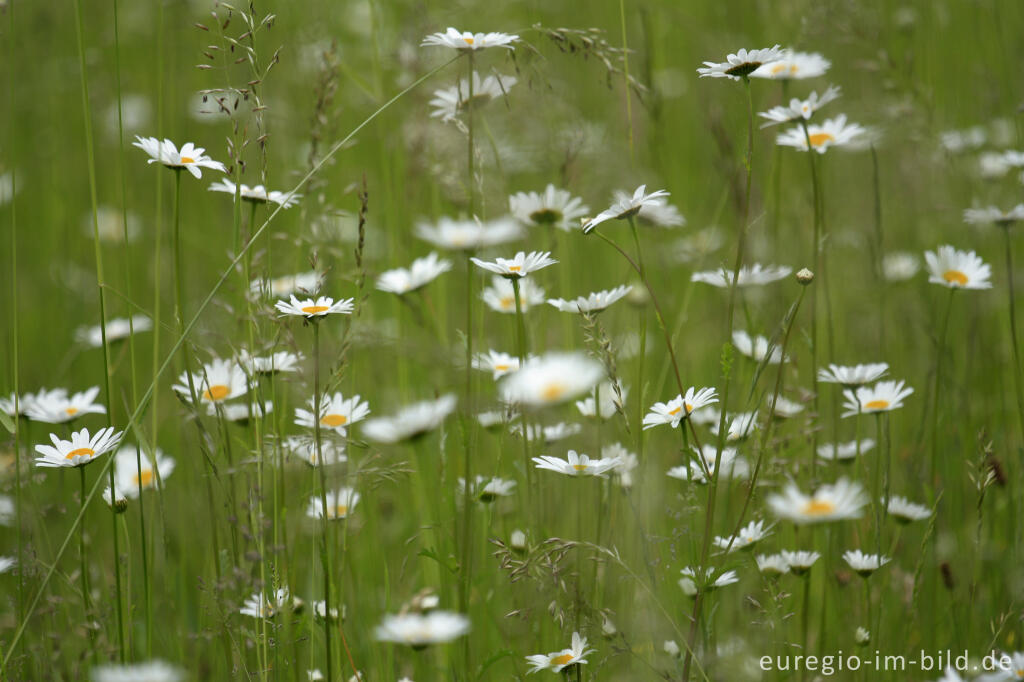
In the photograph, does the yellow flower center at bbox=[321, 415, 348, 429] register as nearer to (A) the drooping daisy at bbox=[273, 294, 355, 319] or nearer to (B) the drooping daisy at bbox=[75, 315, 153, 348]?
(A) the drooping daisy at bbox=[273, 294, 355, 319]

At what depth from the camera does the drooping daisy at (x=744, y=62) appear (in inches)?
51.6

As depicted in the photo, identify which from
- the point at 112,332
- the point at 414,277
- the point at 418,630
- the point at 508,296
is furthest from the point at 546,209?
the point at 112,332

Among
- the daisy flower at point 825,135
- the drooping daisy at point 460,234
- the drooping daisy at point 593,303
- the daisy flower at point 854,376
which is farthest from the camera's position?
the drooping daisy at point 460,234

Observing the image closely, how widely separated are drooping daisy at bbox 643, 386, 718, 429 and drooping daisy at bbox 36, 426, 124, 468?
0.84 meters

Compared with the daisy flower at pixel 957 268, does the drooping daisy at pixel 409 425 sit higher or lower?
lower

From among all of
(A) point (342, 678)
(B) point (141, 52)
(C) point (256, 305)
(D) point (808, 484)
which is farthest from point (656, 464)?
(B) point (141, 52)

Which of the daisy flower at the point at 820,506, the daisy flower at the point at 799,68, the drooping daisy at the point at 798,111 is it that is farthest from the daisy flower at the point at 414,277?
the daisy flower at the point at 820,506

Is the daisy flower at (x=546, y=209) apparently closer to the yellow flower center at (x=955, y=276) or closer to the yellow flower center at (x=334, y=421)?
the yellow flower center at (x=334, y=421)

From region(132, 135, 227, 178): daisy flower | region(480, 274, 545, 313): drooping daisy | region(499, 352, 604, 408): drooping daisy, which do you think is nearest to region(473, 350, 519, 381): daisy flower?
region(480, 274, 545, 313): drooping daisy

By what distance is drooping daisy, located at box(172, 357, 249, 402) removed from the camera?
1.57 metres

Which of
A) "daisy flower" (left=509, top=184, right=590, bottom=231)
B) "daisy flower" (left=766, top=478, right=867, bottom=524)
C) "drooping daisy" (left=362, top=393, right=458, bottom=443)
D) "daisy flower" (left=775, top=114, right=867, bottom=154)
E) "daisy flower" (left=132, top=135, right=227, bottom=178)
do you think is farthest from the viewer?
"daisy flower" (left=509, top=184, right=590, bottom=231)

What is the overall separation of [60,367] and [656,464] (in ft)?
6.31

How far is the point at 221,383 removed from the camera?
176 cm

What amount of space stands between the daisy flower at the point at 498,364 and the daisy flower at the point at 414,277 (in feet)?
0.71
